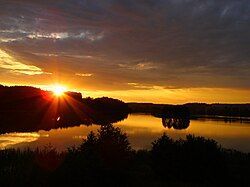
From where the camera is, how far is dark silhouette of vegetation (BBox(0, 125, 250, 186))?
17484mm

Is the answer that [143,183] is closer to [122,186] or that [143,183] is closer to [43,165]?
[122,186]

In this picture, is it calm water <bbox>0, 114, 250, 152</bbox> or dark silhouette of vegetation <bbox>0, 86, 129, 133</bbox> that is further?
dark silhouette of vegetation <bbox>0, 86, 129, 133</bbox>

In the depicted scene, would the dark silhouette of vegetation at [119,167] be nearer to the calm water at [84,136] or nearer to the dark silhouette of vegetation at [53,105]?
the calm water at [84,136]

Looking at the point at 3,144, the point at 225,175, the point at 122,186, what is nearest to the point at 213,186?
the point at 225,175

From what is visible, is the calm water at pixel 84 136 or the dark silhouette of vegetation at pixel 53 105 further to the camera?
the dark silhouette of vegetation at pixel 53 105

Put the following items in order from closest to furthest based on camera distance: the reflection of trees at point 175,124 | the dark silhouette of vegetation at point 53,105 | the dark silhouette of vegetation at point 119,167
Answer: the dark silhouette of vegetation at point 119,167
the reflection of trees at point 175,124
the dark silhouette of vegetation at point 53,105

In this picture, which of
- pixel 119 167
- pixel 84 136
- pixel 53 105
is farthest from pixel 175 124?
pixel 119 167

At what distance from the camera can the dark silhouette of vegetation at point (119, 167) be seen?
17.5 meters

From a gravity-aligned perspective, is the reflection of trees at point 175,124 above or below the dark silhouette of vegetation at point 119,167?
above

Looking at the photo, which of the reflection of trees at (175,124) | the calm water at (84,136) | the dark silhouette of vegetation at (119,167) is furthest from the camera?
the reflection of trees at (175,124)

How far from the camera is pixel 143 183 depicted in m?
20.0

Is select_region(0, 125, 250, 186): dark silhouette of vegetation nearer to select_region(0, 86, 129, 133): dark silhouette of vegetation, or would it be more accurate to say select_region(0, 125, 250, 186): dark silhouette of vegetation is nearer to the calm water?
the calm water

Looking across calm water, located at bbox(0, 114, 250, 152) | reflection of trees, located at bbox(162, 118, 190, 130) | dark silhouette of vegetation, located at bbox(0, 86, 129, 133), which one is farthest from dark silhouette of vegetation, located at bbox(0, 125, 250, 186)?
dark silhouette of vegetation, located at bbox(0, 86, 129, 133)

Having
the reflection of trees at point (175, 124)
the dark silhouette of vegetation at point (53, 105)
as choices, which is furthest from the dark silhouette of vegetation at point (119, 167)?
the dark silhouette of vegetation at point (53, 105)
